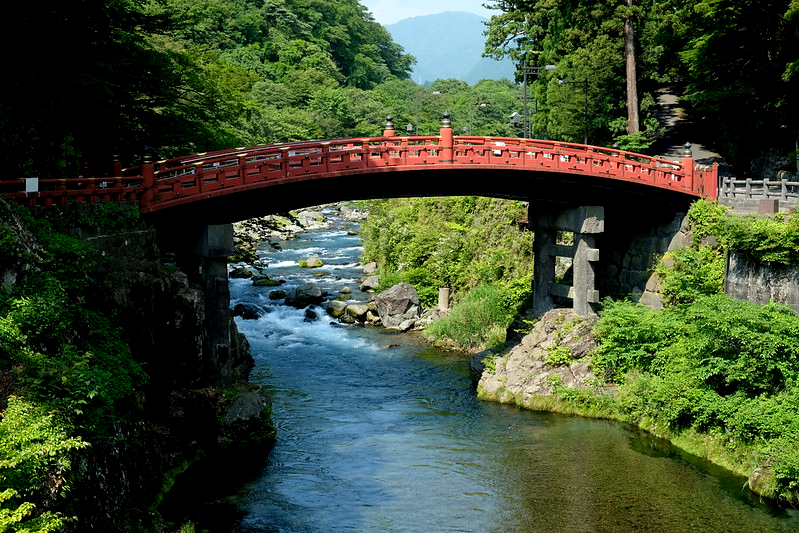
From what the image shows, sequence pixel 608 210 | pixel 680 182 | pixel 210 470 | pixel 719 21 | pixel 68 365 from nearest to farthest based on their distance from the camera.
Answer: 1. pixel 68 365
2. pixel 210 470
3. pixel 680 182
4. pixel 608 210
5. pixel 719 21

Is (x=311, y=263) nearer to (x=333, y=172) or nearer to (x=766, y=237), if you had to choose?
(x=333, y=172)

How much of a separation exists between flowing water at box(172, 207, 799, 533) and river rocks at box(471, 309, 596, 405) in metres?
0.97

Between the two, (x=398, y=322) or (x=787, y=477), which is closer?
(x=787, y=477)

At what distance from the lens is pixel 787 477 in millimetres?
22812

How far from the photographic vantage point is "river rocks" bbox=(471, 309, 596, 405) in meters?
31.8

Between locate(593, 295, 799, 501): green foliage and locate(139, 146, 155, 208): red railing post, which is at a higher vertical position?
locate(139, 146, 155, 208): red railing post

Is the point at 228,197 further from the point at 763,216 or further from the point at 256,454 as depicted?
the point at 763,216

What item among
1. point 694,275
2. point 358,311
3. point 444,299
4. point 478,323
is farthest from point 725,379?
point 358,311

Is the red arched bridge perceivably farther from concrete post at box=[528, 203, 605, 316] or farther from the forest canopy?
the forest canopy

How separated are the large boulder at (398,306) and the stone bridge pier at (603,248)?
Answer: 8855mm

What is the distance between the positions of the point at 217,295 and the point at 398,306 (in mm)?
16284

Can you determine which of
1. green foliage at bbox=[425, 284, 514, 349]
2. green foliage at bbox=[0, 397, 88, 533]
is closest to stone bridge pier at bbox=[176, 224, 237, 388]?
green foliage at bbox=[0, 397, 88, 533]

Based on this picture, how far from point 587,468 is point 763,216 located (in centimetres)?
1165

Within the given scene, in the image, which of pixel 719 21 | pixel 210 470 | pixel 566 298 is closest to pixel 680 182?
pixel 566 298
